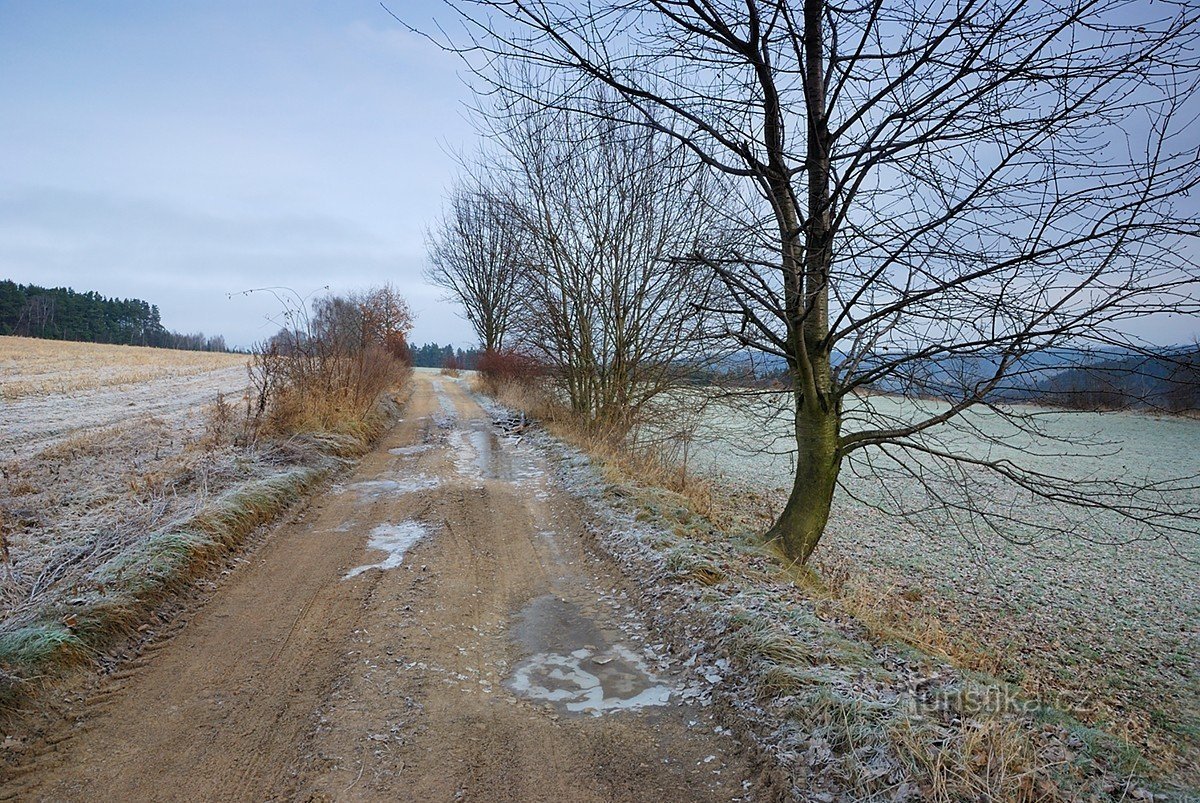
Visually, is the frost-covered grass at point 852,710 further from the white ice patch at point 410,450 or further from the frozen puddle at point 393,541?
the white ice patch at point 410,450

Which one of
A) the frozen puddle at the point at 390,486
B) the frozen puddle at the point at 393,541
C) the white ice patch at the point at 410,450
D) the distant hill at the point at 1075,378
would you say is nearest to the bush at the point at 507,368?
the white ice patch at the point at 410,450

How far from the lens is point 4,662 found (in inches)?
132

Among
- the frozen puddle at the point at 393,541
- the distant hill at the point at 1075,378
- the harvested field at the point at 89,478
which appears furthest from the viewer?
the frozen puddle at the point at 393,541

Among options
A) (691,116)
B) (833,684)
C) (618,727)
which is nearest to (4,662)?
(618,727)

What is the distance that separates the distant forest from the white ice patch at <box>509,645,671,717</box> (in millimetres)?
76815

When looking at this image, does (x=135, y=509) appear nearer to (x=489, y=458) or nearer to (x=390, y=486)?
(x=390, y=486)

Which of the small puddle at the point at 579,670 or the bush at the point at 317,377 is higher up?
the bush at the point at 317,377

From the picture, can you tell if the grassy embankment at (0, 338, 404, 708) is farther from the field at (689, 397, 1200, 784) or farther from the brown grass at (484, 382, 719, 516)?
the field at (689, 397, 1200, 784)

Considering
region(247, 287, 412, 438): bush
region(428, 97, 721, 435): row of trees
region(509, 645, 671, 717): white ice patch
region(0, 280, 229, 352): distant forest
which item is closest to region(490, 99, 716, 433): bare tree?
region(428, 97, 721, 435): row of trees

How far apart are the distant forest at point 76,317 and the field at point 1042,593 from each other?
247 ft

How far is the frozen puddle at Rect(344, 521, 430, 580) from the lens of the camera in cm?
587

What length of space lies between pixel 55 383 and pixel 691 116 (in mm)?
27371

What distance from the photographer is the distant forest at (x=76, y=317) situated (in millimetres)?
59562

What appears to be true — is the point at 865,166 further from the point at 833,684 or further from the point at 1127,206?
the point at 833,684
